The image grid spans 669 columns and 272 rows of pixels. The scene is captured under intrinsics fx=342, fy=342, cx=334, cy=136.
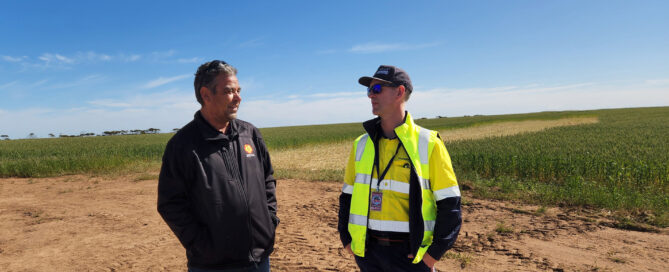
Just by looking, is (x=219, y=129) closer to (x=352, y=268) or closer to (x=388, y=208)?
(x=388, y=208)

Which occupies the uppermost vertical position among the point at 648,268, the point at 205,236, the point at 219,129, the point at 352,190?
the point at 219,129

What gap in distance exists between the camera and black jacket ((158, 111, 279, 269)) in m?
2.11

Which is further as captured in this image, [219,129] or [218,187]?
[219,129]

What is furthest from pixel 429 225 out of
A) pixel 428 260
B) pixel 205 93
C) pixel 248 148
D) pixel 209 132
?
pixel 205 93

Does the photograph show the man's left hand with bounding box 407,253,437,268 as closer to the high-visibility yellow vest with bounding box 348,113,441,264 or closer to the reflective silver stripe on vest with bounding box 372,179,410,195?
the high-visibility yellow vest with bounding box 348,113,441,264

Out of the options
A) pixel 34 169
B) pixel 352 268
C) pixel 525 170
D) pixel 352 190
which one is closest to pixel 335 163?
pixel 525 170

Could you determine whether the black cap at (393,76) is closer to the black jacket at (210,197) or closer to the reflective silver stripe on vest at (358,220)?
the reflective silver stripe on vest at (358,220)

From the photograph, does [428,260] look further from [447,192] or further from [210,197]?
[210,197]

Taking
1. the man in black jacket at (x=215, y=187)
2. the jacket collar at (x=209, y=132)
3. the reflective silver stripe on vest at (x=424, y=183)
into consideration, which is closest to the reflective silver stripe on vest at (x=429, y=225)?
the reflective silver stripe on vest at (x=424, y=183)

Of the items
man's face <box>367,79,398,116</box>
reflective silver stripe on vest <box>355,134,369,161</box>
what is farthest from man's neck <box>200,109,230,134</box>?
man's face <box>367,79,398,116</box>

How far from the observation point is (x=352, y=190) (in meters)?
2.50

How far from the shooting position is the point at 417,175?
2.09 metres

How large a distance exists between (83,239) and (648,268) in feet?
28.3

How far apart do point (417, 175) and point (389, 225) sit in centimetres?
38
